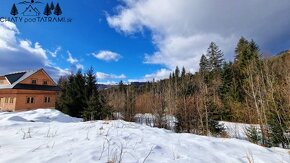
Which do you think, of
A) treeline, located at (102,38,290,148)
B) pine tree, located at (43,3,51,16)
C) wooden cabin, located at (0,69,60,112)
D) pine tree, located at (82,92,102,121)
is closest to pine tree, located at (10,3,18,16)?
pine tree, located at (43,3,51,16)

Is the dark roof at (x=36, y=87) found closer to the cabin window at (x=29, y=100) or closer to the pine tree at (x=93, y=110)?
the cabin window at (x=29, y=100)

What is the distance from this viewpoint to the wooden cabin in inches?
1144

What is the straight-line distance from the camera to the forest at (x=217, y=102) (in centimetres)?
1159

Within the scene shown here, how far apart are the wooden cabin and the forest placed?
9.37 meters

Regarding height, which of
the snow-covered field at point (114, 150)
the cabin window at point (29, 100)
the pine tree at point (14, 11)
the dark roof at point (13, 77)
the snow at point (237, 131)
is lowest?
the snow at point (237, 131)

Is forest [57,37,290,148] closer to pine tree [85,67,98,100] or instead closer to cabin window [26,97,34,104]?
pine tree [85,67,98,100]

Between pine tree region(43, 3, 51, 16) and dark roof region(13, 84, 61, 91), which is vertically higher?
pine tree region(43, 3, 51, 16)

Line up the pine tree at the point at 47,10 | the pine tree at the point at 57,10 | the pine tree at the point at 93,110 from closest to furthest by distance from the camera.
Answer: the pine tree at the point at 47,10 < the pine tree at the point at 57,10 < the pine tree at the point at 93,110

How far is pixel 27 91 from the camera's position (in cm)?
2991

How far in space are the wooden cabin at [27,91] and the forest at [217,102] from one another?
369 inches

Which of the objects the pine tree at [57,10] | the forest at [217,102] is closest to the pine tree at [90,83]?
the forest at [217,102]

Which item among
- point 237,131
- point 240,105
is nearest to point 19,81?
point 237,131

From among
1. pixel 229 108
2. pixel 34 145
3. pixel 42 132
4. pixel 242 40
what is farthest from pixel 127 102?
pixel 242 40

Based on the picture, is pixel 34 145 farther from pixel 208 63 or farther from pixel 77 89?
pixel 208 63
